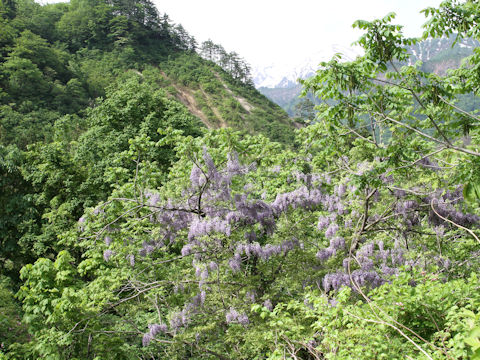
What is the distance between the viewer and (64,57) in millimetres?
48188

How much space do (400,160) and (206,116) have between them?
1810 inches

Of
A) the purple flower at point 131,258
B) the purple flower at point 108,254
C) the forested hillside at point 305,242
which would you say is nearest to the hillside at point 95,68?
the purple flower at point 108,254

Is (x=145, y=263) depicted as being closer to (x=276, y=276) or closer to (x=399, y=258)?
(x=276, y=276)

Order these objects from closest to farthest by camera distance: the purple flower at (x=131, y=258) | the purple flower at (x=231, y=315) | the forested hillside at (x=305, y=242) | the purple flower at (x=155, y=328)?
the forested hillside at (x=305, y=242), the purple flower at (x=231, y=315), the purple flower at (x=155, y=328), the purple flower at (x=131, y=258)

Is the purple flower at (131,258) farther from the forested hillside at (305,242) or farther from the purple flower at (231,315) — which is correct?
the purple flower at (231,315)

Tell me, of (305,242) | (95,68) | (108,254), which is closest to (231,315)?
(305,242)

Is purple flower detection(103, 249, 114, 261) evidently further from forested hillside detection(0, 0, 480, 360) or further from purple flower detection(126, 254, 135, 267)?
purple flower detection(126, 254, 135, 267)

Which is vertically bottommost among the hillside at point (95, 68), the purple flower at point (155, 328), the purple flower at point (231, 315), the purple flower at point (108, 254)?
the purple flower at point (155, 328)

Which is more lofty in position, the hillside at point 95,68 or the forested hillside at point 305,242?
the hillside at point 95,68

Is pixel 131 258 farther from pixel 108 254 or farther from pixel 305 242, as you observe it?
pixel 305 242

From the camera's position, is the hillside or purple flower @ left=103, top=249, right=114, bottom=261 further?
the hillside

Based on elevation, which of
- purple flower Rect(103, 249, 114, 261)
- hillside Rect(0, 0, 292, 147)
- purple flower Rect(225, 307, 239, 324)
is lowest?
purple flower Rect(225, 307, 239, 324)

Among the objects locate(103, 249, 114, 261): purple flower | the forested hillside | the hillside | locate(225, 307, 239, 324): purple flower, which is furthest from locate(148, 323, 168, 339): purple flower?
the hillside

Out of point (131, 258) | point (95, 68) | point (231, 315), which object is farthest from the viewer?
point (95, 68)
